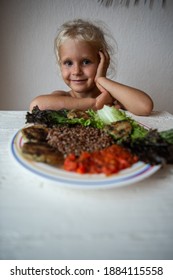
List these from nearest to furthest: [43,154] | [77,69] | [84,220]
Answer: [84,220] → [43,154] → [77,69]

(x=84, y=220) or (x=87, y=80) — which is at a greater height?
(x=87, y=80)

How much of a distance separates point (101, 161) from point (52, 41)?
1719mm

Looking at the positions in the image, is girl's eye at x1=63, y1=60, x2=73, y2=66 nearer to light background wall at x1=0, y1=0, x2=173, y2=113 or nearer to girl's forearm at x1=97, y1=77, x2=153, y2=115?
girl's forearm at x1=97, y1=77, x2=153, y2=115

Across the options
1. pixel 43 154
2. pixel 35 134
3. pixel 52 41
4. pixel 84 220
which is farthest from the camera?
pixel 52 41

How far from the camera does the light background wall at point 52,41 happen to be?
1957 mm

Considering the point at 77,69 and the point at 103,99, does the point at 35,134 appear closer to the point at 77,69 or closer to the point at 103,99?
the point at 103,99

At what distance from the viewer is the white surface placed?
49 centimetres

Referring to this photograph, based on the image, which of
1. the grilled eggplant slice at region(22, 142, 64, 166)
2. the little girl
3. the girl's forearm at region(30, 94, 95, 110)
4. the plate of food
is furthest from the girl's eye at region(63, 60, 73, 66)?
the grilled eggplant slice at region(22, 142, 64, 166)

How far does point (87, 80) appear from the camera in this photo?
5.12 feet

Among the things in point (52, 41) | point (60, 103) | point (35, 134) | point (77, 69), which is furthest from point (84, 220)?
point (52, 41)

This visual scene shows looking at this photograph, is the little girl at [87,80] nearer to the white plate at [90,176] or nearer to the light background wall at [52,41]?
the light background wall at [52,41]

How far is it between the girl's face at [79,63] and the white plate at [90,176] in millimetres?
985

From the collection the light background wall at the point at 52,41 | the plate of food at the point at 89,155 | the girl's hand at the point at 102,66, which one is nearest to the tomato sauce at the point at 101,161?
the plate of food at the point at 89,155
